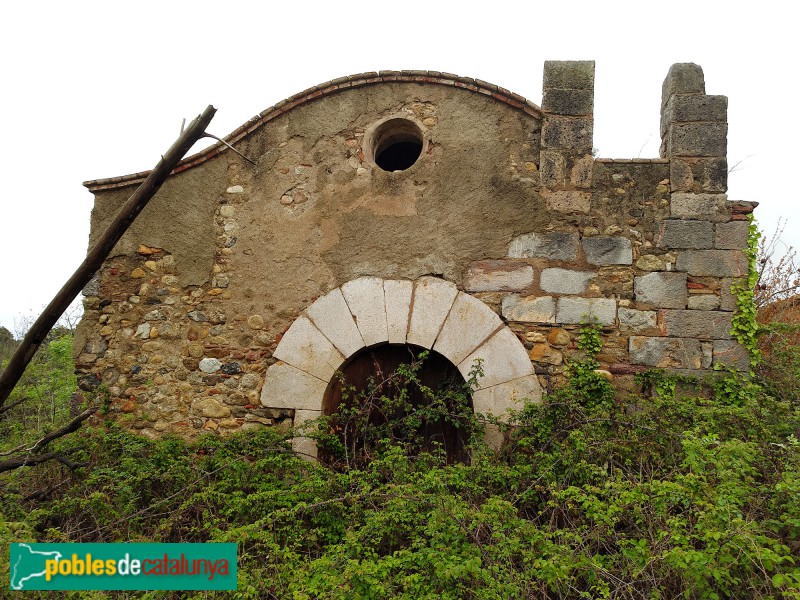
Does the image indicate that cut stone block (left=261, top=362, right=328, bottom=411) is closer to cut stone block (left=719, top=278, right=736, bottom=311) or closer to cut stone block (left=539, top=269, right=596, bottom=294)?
cut stone block (left=539, top=269, right=596, bottom=294)

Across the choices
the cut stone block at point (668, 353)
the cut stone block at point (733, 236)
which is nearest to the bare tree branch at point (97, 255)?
the cut stone block at point (668, 353)

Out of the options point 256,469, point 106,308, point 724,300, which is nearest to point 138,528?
point 256,469

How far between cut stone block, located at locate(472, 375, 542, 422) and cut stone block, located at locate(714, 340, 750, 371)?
129 cm

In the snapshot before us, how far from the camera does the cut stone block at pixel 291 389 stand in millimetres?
4664

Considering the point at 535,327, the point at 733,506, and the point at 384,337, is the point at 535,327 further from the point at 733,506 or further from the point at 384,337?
the point at 733,506

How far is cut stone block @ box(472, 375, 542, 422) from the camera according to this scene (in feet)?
14.5

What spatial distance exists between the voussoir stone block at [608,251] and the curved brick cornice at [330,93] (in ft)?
3.52

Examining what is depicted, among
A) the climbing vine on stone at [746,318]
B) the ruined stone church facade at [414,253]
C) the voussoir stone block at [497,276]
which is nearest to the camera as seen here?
the climbing vine on stone at [746,318]

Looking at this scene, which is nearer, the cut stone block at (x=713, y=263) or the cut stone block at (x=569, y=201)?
the cut stone block at (x=713, y=263)

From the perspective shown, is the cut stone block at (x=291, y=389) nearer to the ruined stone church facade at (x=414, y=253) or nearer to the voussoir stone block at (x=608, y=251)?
the ruined stone church facade at (x=414, y=253)

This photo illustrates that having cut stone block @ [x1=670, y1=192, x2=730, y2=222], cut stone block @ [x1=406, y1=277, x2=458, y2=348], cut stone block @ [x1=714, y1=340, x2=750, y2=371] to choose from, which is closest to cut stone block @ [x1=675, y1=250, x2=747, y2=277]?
cut stone block @ [x1=670, y1=192, x2=730, y2=222]

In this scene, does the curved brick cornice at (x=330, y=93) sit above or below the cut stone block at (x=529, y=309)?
above

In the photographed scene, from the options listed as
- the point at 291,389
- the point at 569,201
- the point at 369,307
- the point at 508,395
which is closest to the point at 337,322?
the point at 369,307

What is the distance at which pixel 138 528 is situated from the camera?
3.83 meters
